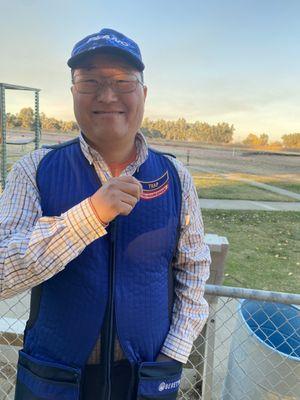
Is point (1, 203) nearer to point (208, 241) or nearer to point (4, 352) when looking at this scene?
point (208, 241)

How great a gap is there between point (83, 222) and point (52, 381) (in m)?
0.56

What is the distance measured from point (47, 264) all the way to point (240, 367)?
5.34ft

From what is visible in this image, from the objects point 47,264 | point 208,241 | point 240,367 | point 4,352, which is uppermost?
point 47,264

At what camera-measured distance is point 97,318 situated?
121 centimetres

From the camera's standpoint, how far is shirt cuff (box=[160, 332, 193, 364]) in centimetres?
136

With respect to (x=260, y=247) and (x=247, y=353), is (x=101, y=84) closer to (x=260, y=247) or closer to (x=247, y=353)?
(x=247, y=353)

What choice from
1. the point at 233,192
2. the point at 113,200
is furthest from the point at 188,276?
the point at 233,192

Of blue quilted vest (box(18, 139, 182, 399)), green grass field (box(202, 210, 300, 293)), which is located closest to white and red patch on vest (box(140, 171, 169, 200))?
blue quilted vest (box(18, 139, 182, 399))

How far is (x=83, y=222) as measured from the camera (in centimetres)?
103

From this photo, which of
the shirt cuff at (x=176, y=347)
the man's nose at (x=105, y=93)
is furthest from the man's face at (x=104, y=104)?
the shirt cuff at (x=176, y=347)

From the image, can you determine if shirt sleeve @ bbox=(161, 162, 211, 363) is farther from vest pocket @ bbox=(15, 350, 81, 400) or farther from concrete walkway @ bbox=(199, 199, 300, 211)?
concrete walkway @ bbox=(199, 199, 300, 211)

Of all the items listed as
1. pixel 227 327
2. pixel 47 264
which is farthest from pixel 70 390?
pixel 227 327

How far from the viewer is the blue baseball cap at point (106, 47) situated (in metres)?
1.24

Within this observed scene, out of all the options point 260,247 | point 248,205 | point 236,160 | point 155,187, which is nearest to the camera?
point 155,187
